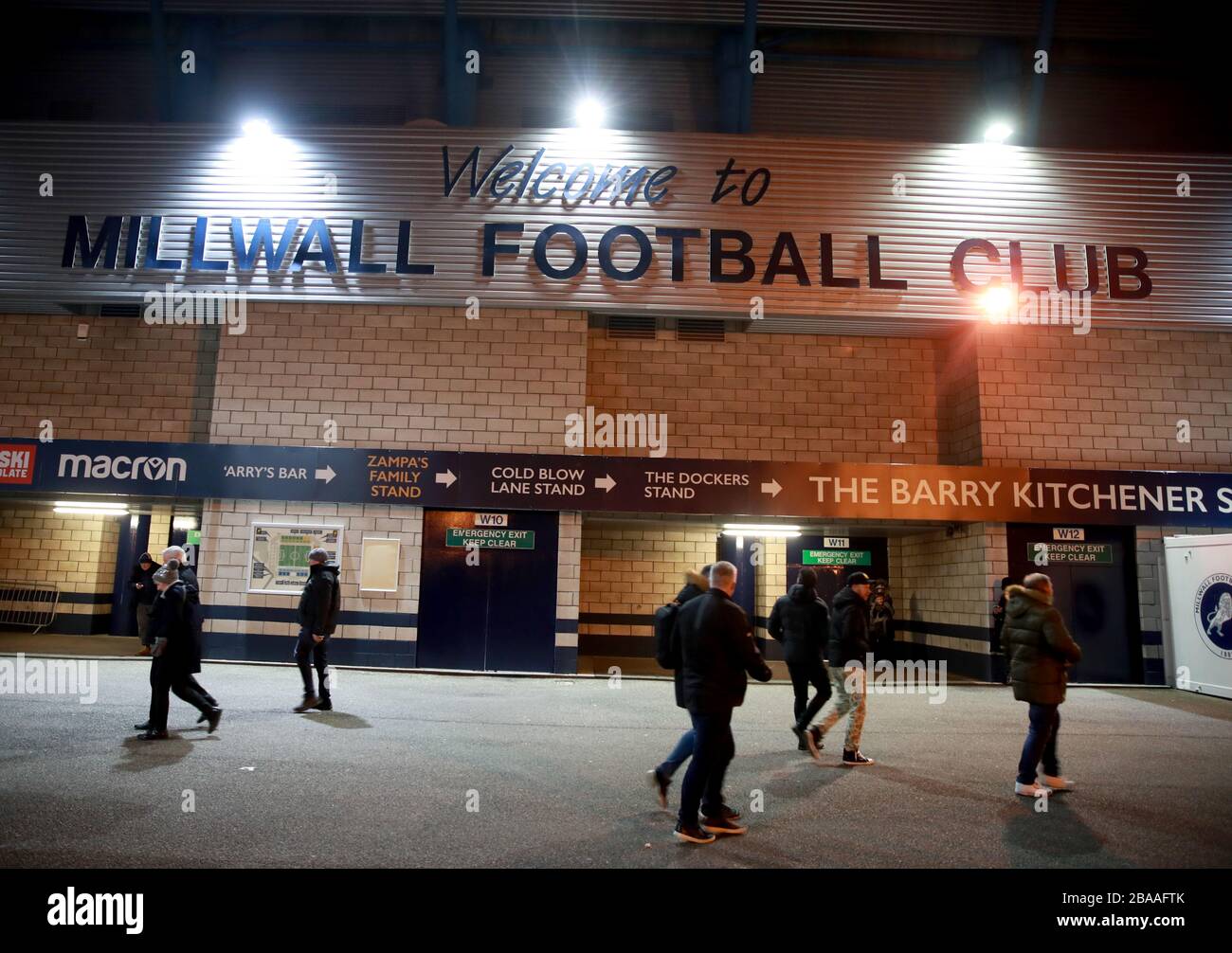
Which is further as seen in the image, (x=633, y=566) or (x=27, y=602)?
(x=27, y=602)

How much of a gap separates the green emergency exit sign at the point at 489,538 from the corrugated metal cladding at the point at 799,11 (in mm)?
10365

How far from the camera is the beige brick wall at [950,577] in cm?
1263

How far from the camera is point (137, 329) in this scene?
1438cm

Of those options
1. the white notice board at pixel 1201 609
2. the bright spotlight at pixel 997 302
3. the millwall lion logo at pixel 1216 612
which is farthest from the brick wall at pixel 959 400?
the millwall lion logo at pixel 1216 612

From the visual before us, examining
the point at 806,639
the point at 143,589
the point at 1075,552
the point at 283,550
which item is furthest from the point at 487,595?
the point at 1075,552

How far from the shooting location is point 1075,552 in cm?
1285

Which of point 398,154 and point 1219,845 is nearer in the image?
point 1219,845

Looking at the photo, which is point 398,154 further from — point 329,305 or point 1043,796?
point 1043,796

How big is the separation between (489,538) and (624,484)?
8.69 ft

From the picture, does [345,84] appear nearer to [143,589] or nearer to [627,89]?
[627,89]

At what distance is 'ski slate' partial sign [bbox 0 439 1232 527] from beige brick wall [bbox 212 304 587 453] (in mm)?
590

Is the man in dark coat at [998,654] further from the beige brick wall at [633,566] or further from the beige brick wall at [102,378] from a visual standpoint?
the beige brick wall at [102,378]
